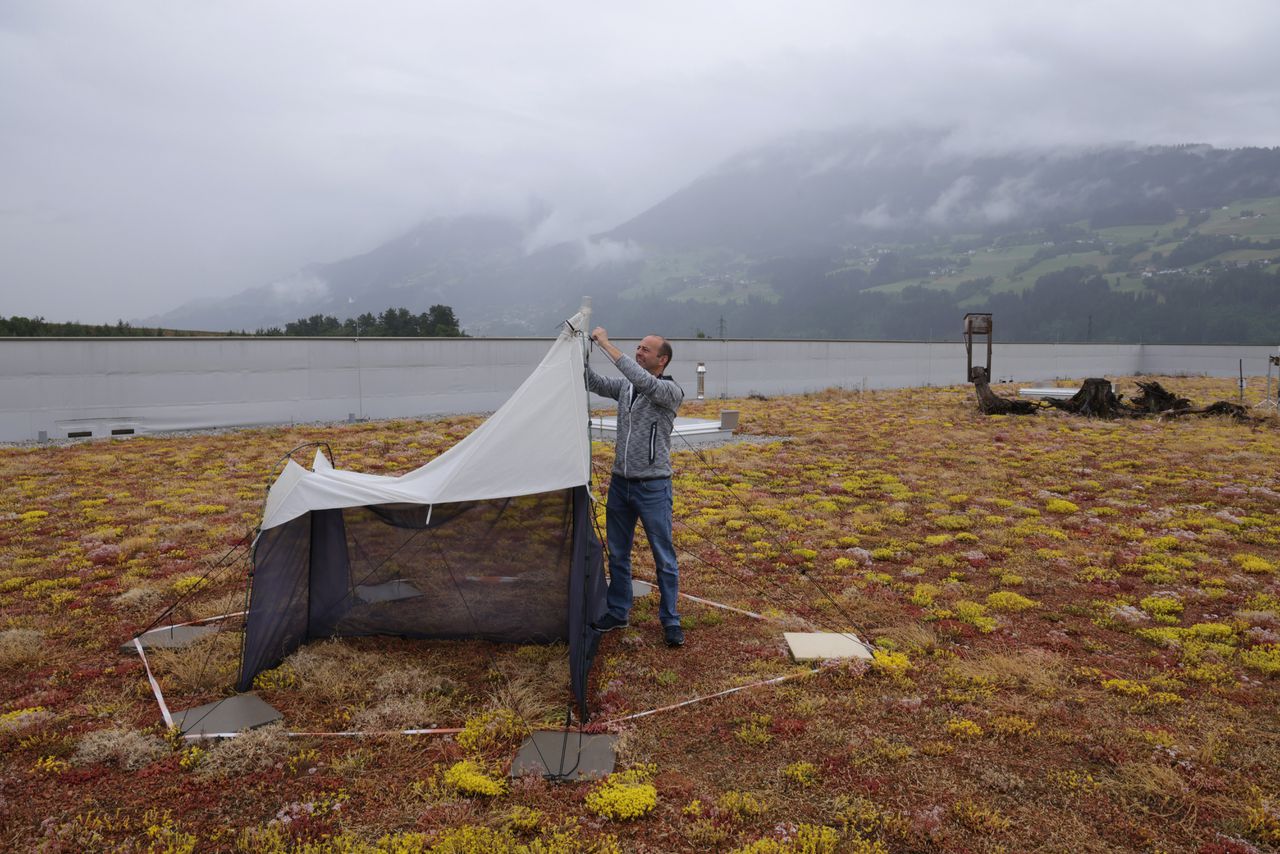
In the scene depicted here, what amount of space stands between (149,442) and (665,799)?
17.6 metres

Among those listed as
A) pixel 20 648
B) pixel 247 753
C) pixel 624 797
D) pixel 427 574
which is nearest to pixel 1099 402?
pixel 427 574

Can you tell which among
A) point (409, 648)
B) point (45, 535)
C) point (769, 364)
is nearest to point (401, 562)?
point (409, 648)

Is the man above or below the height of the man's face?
below

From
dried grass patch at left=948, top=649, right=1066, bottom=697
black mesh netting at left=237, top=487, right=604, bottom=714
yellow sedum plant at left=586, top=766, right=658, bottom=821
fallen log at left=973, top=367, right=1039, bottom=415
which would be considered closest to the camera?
yellow sedum plant at left=586, top=766, right=658, bottom=821

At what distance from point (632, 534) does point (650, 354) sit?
4.66ft

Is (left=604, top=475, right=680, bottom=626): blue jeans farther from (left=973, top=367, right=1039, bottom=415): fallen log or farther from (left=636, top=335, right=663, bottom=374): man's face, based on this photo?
(left=973, top=367, right=1039, bottom=415): fallen log

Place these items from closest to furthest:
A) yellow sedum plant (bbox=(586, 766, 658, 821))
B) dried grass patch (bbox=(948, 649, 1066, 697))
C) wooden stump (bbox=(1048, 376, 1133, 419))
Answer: yellow sedum plant (bbox=(586, 766, 658, 821)) → dried grass patch (bbox=(948, 649, 1066, 697)) → wooden stump (bbox=(1048, 376, 1133, 419))

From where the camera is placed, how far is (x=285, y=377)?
20.4m

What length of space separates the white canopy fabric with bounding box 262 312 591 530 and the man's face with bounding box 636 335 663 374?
1.69ft

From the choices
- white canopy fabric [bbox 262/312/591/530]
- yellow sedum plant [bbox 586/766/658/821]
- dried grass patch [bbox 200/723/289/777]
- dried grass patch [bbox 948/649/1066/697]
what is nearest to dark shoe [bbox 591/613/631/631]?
white canopy fabric [bbox 262/312/591/530]

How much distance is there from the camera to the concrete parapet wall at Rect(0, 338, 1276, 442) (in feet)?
57.6

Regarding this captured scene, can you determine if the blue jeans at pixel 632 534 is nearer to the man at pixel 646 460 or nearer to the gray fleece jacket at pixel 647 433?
the man at pixel 646 460

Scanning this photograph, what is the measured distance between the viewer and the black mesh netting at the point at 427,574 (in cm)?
547

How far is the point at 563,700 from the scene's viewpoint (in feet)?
16.8
